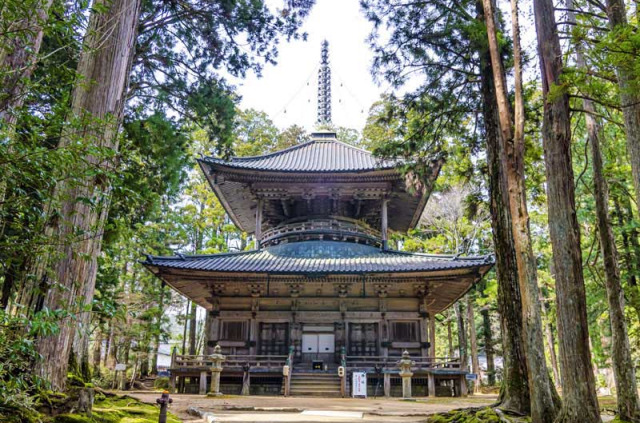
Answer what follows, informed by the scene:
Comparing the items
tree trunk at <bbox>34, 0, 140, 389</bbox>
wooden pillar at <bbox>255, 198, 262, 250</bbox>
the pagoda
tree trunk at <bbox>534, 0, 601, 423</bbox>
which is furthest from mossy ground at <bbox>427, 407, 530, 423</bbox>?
wooden pillar at <bbox>255, 198, 262, 250</bbox>

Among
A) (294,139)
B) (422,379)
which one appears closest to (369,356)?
(422,379)

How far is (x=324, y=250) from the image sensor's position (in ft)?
59.6

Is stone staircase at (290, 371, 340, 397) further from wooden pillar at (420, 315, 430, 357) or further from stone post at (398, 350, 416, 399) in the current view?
wooden pillar at (420, 315, 430, 357)

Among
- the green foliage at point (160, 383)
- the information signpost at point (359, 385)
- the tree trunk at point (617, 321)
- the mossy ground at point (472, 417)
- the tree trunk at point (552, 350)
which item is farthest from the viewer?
the tree trunk at point (552, 350)

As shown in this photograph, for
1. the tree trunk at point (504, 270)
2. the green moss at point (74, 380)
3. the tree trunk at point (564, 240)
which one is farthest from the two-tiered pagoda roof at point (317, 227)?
the green moss at point (74, 380)

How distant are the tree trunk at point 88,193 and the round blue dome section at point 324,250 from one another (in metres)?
12.1

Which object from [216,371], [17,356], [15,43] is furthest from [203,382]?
[15,43]

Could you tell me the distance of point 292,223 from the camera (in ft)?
64.3

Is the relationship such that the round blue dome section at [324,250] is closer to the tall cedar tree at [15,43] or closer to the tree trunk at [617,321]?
the tree trunk at [617,321]

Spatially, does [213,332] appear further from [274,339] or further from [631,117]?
[631,117]

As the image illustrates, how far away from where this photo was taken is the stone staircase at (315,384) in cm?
1522

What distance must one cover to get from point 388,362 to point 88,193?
12899mm

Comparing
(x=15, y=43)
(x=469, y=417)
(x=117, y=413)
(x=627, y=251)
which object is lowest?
(x=469, y=417)

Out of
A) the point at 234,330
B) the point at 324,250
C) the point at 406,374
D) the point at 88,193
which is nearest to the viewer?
the point at 88,193
